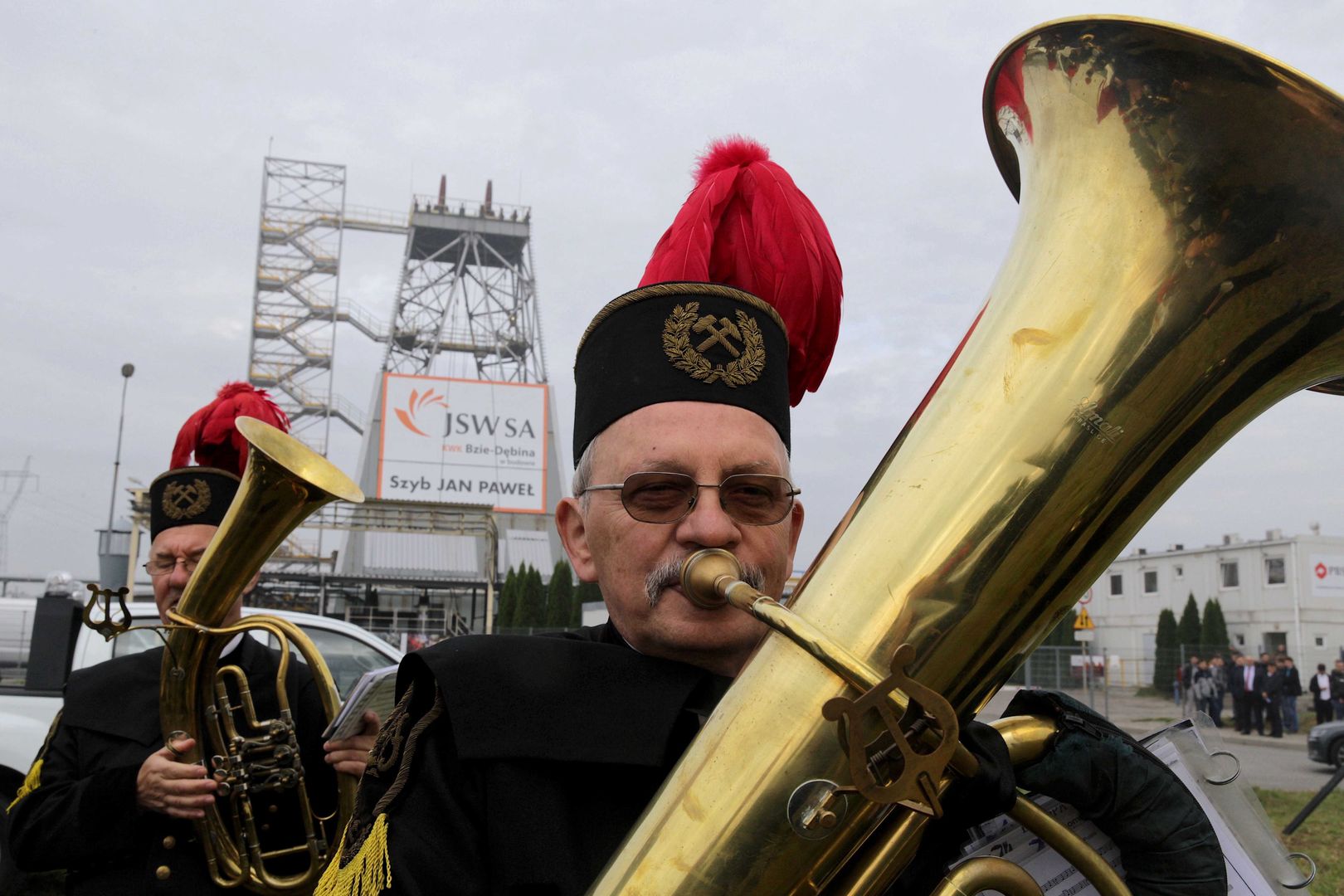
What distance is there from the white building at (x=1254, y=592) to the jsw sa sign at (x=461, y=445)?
18327 millimetres

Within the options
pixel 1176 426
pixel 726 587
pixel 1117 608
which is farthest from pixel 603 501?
pixel 1117 608

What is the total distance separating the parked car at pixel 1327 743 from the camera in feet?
37.4

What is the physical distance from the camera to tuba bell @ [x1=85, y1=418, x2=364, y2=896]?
2.73 metres

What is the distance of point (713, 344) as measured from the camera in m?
1.46

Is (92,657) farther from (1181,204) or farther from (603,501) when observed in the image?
(1181,204)

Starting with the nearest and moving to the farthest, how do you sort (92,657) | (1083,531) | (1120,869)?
(1083,531), (1120,869), (92,657)

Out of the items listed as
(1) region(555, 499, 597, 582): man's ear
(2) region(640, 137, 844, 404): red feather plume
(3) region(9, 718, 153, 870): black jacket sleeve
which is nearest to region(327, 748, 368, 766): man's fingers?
(3) region(9, 718, 153, 870): black jacket sleeve

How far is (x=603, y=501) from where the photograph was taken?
1389 millimetres

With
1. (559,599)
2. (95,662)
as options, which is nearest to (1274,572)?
(559,599)

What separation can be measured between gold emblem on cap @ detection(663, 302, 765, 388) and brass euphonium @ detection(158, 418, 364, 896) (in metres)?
1.60

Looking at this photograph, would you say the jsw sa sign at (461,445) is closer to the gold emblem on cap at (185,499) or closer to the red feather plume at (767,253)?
the gold emblem on cap at (185,499)

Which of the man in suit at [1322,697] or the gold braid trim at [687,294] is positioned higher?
the gold braid trim at [687,294]

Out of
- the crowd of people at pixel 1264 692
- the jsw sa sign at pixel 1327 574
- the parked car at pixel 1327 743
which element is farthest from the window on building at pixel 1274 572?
the parked car at pixel 1327 743

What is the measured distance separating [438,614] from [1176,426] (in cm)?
2957
